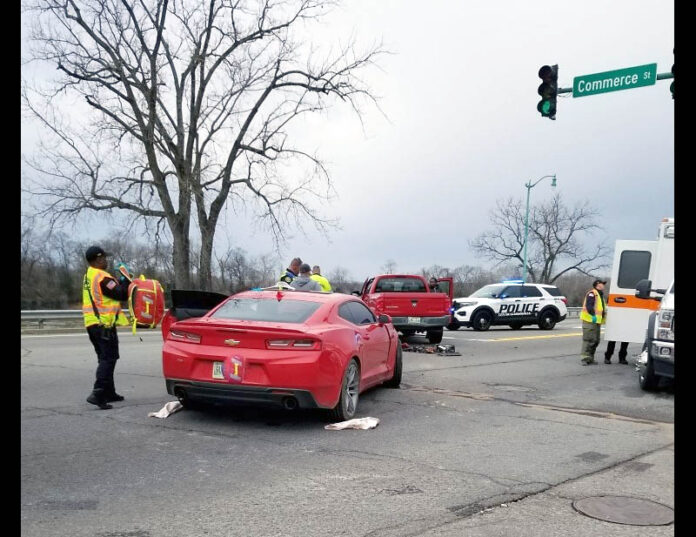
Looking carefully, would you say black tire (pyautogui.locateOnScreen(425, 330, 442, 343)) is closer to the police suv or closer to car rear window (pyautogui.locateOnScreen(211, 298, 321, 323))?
the police suv

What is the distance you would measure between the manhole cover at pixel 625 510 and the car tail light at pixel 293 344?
10.2 ft

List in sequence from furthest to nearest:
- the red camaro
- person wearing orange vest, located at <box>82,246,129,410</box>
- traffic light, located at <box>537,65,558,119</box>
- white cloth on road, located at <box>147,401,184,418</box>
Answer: traffic light, located at <box>537,65,558,119</box>
person wearing orange vest, located at <box>82,246,129,410</box>
white cloth on road, located at <box>147,401,184,418</box>
the red camaro

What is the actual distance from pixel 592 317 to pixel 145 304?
9.62m

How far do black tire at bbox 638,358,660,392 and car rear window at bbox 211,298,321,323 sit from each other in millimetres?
5571

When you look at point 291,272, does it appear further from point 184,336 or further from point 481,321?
point 481,321

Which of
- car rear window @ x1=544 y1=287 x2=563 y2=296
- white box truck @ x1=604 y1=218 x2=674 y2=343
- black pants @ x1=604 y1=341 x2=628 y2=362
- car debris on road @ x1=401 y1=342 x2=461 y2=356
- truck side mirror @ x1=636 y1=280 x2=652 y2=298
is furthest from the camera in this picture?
car rear window @ x1=544 y1=287 x2=563 y2=296

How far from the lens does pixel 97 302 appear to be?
7824 millimetres

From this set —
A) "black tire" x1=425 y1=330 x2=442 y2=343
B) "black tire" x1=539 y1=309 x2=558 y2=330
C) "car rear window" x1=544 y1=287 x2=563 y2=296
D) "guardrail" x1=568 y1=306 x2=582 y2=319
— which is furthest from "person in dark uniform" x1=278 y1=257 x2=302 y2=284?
"guardrail" x1=568 y1=306 x2=582 y2=319

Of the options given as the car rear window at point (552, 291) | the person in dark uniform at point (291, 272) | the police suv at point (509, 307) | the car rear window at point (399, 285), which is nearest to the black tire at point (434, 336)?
the car rear window at point (399, 285)

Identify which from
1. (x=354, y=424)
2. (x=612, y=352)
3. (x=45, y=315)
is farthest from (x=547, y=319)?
(x=354, y=424)

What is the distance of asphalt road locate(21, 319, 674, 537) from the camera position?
13.8 feet
